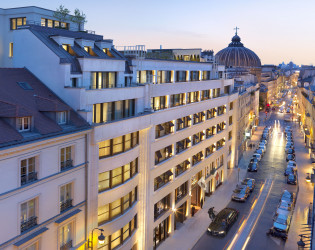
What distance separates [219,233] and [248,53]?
493ft

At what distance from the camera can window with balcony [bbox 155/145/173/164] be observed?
39831 mm

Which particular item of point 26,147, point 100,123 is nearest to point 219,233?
point 100,123

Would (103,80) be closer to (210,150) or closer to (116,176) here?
(116,176)

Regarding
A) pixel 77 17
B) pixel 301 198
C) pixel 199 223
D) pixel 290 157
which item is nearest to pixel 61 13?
pixel 77 17

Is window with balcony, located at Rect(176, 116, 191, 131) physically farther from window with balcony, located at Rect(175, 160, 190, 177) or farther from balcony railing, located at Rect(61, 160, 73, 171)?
balcony railing, located at Rect(61, 160, 73, 171)

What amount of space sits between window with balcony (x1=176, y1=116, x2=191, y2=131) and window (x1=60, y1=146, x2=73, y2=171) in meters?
20.7

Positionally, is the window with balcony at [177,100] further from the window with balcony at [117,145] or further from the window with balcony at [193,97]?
the window with balcony at [117,145]

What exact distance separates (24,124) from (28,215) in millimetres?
6030

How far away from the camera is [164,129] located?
4178 cm

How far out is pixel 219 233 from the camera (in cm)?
4303

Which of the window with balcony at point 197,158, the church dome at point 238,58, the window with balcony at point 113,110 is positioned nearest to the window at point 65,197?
the window with balcony at point 113,110

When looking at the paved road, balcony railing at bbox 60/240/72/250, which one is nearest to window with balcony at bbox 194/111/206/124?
the paved road

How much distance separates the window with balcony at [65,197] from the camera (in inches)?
1026

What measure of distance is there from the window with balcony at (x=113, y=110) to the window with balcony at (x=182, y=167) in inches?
502
